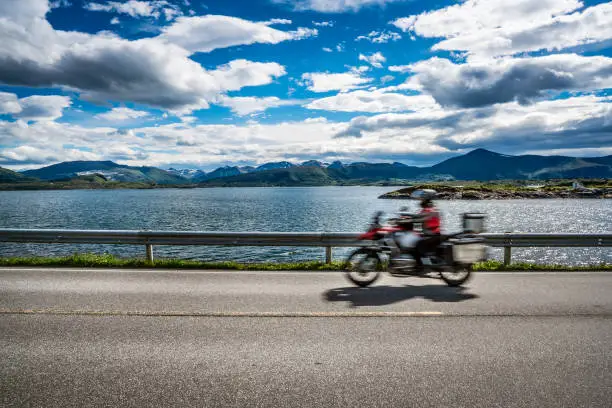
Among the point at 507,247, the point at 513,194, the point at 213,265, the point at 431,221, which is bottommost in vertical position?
the point at 513,194

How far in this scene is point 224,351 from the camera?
4777mm

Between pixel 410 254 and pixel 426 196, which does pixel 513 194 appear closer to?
pixel 426 196

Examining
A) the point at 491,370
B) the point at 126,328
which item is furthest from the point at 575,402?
the point at 126,328

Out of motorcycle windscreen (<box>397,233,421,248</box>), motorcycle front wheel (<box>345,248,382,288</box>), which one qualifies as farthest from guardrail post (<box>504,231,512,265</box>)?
motorcycle front wheel (<box>345,248,382,288</box>)

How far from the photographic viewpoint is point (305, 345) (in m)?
4.94

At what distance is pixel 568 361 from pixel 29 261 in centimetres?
1323

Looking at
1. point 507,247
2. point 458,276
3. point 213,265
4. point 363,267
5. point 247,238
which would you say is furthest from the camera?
point 247,238

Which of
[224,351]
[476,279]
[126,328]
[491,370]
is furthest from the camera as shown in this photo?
[476,279]

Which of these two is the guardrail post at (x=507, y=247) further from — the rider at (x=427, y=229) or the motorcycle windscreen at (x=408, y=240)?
the motorcycle windscreen at (x=408, y=240)

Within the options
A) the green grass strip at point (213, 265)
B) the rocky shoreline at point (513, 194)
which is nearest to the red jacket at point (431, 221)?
the green grass strip at point (213, 265)

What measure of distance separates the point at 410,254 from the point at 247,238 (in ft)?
18.0

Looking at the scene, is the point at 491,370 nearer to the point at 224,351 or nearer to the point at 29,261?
the point at 224,351

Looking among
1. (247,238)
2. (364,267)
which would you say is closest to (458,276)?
(364,267)

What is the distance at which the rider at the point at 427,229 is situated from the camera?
26.8ft
